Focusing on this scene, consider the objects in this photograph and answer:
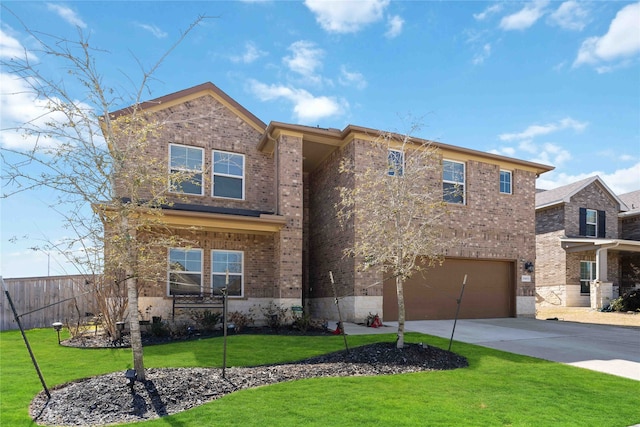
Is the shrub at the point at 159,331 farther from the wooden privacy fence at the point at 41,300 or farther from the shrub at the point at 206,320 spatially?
the wooden privacy fence at the point at 41,300

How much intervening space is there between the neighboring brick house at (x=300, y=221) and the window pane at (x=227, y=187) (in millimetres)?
35

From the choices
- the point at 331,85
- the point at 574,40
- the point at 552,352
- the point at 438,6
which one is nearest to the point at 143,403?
the point at 552,352

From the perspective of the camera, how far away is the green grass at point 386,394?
5133 mm

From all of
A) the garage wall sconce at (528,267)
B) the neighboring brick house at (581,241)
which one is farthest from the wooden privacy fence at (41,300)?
the neighboring brick house at (581,241)

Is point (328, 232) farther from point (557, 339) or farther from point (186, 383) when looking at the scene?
point (186, 383)

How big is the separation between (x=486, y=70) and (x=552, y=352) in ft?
24.5

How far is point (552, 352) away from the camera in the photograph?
9562 millimetres

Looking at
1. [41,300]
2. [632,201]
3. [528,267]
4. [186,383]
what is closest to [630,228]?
[632,201]

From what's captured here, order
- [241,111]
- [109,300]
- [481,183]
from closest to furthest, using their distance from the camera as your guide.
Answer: [109,300]
[241,111]
[481,183]

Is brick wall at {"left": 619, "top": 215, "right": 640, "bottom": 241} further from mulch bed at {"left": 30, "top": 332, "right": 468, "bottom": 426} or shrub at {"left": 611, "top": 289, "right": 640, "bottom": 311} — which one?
mulch bed at {"left": 30, "top": 332, "right": 468, "bottom": 426}

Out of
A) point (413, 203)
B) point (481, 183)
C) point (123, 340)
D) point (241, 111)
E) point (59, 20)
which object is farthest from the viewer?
point (481, 183)

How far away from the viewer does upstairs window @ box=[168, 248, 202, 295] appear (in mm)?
13359

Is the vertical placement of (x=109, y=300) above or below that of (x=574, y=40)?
below

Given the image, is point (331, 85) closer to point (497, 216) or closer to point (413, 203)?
point (413, 203)
